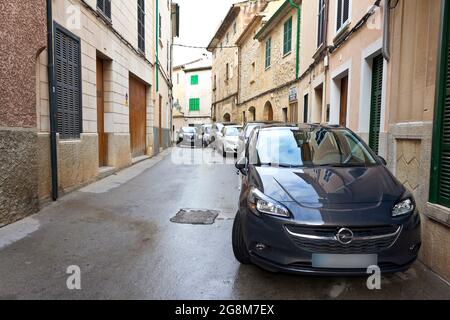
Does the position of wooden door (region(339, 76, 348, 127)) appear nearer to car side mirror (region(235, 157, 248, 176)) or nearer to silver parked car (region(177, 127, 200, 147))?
car side mirror (region(235, 157, 248, 176))

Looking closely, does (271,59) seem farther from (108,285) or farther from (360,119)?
(108,285)

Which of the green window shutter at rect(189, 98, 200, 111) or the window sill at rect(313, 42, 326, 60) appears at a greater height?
the green window shutter at rect(189, 98, 200, 111)

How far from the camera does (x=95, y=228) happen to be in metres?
4.92

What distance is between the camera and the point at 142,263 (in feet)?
12.2

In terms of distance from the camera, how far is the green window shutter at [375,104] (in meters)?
6.32

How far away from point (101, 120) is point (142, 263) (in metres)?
6.63

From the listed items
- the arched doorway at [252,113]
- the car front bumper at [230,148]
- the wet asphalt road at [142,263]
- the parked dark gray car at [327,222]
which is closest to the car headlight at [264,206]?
the parked dark gray car at [327,222]

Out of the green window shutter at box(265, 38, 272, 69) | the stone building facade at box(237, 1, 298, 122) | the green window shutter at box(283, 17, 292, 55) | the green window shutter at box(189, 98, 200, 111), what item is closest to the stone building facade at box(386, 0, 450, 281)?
the stone building facade at box(237, 1, 298, 122)

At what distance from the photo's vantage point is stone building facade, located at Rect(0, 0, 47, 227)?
460cm

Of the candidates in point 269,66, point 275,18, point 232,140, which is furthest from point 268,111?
point 275,18

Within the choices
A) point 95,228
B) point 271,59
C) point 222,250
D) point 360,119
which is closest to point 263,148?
point 222,250

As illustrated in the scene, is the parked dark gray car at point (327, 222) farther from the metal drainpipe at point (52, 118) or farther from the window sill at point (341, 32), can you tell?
the window sill at point (341, 32)

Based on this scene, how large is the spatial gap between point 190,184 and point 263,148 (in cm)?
436

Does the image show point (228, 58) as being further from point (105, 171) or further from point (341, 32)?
point (105, 171)
